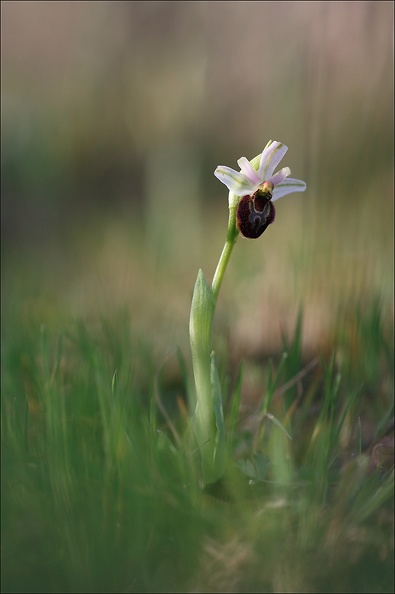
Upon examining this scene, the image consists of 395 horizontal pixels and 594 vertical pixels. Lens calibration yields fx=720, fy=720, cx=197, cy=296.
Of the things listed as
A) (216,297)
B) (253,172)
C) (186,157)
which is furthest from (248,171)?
(186,157)

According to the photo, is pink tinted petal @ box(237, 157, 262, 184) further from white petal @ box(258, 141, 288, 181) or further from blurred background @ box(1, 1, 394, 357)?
blurred background @ box(1, 1, 394, 357)

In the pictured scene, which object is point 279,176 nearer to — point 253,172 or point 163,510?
point 253,172

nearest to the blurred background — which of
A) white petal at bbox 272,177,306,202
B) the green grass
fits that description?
white petal at bbox 272,177,306,202

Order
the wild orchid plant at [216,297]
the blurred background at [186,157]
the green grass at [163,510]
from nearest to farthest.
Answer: the green grass at [163,510]
the wild orchid plant at [216,297]
the blurred background at [186,157]

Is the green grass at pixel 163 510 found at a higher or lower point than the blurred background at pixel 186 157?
lower

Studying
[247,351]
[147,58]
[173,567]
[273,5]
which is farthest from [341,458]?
[147,58]

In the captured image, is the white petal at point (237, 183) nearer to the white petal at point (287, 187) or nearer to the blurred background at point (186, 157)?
the white petal at point (287, 187)

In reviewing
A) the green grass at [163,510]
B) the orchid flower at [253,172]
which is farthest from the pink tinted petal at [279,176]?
the green grass at [163,510]
